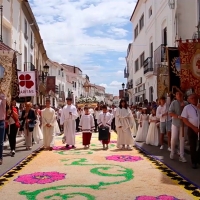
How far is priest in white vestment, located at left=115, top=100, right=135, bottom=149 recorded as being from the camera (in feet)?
40.3

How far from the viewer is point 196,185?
639 cm

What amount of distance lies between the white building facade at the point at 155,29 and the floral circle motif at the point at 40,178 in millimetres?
11182

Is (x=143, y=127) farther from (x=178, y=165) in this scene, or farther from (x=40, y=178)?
(x=40, y=178)

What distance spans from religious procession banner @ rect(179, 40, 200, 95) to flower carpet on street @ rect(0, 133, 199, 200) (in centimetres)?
245

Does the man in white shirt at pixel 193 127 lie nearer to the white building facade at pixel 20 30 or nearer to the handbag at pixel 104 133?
the handbag at pixel 104 133

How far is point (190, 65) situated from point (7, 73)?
16.5 feet

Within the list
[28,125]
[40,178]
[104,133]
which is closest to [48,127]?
[28,125]

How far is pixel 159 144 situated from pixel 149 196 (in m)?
7.39

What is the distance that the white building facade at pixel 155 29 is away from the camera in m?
17.8

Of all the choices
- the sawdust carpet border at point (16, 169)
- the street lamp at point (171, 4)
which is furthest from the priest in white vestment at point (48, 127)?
the street lamp at point (171, 4)

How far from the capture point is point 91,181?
6.76 metres

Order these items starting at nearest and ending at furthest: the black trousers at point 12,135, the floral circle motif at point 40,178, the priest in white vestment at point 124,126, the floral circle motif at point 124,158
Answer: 1. the floral circle motif at point 40,178
2. the floral circle motif at point 124,158
3. the black trousers at point 12,135
4. the priest in white vestment at point 124,126

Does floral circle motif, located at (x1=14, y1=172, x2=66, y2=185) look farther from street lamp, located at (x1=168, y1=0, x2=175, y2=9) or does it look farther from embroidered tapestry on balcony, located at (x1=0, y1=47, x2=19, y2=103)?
street lamp, located at (x1=168, y1=0, x2=175, y2=9)

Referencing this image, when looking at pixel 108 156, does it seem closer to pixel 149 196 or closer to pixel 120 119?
pixel 120 119
